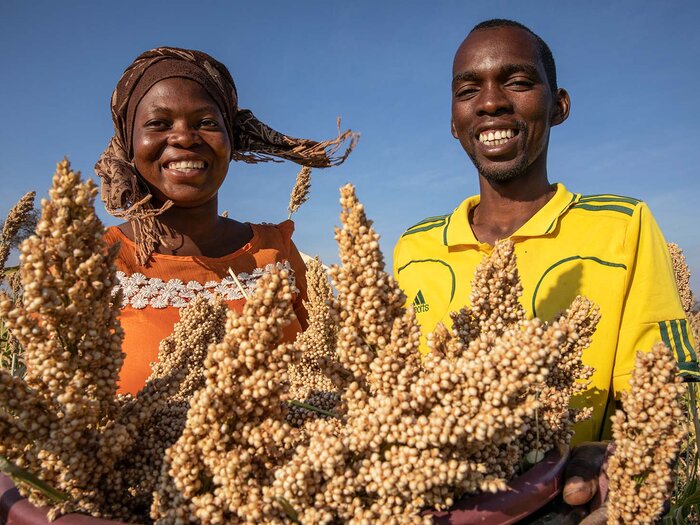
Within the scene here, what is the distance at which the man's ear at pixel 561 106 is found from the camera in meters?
2.31

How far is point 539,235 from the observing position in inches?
83.7

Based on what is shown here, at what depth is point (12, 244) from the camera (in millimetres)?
4242

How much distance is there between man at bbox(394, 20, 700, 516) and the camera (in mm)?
1867

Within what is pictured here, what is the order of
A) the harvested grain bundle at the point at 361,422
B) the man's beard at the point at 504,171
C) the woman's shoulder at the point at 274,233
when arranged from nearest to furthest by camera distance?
the harvested grain bundle at the point at 361,422
the man's beard at the point at 504,171
the woman's shoulder at the point at 274,233

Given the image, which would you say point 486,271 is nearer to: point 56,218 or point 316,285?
point 56,218

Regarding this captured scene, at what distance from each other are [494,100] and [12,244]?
3.97m

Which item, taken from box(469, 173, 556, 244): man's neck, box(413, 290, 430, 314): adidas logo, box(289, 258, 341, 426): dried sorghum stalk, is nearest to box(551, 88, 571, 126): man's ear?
box(469, 173, 556, 244): man's neck

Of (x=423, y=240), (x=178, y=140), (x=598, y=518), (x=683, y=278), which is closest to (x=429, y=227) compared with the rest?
(x=423, y=240)

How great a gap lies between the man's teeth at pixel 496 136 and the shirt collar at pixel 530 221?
337 mm

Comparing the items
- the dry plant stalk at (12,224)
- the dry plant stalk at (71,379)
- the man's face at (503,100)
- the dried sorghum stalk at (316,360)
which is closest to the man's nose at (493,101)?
the man's face at (503,100)

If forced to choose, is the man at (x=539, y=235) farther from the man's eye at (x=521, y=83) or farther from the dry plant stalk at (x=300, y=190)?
the dry plant stalk at (x=300, y=190)

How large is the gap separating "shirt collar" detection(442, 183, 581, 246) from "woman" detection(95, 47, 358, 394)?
30.8 inches

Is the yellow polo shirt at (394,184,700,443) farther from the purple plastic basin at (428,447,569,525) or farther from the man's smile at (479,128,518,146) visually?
the purple plastic basin at (428,447,569,525)

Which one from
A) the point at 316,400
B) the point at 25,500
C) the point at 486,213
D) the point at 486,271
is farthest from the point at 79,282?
the point at 486,213
